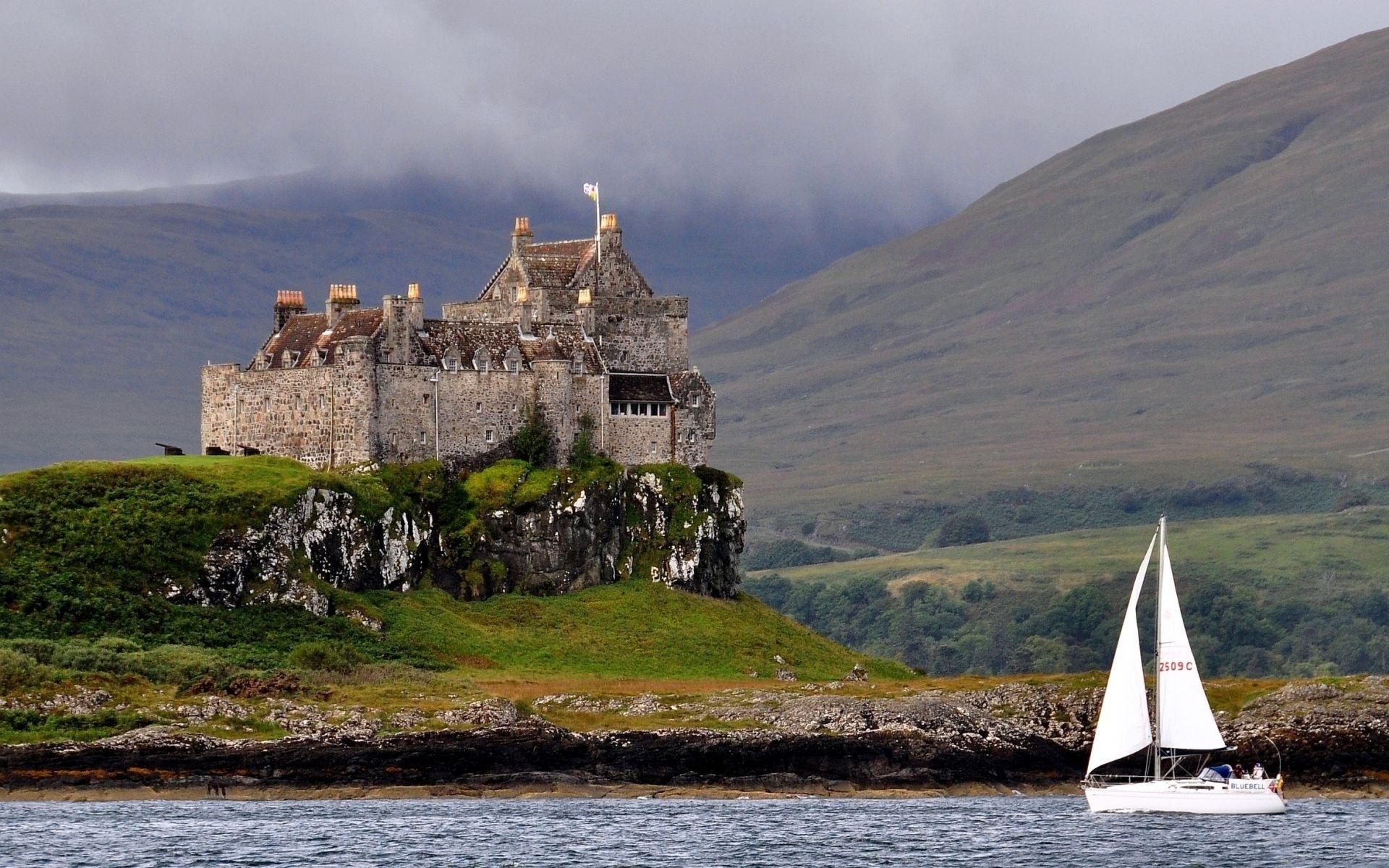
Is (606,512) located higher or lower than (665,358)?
lower

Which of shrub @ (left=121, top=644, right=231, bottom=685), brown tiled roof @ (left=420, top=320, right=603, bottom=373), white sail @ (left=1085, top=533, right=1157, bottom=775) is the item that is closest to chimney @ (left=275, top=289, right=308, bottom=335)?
brown tiled roof @ (left=420, top=320, right=603, bottom=373)

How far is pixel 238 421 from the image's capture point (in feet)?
382

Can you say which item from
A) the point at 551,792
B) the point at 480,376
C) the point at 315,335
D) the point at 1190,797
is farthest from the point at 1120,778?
the point at 315,335

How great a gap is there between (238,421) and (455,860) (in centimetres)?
5010

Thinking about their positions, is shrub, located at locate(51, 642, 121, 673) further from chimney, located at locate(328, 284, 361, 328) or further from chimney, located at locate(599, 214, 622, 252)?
chimney, located at locate(599, 214, 622, 252)

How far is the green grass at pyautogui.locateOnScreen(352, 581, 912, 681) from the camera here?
105250 mm

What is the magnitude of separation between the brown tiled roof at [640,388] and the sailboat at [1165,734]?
3891 centimetres

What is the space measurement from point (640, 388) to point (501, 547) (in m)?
12.2

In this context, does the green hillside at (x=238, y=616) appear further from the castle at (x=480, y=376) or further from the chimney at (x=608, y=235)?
the chimney at (x=608, y=235)

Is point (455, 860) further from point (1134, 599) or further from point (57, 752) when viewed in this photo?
point (1134, 599)

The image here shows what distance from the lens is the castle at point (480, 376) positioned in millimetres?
112625

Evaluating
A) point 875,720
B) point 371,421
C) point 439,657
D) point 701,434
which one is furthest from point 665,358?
point 875,720

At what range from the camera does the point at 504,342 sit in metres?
117

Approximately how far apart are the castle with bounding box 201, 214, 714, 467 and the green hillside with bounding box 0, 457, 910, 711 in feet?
9.75
